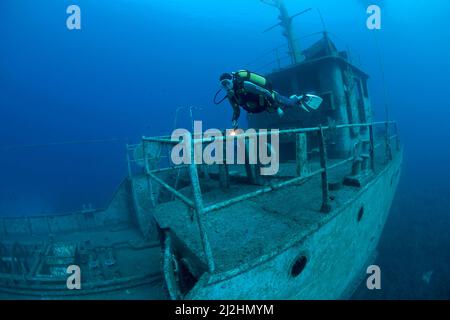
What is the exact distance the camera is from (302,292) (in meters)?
3.03

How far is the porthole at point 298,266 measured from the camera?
2.83 metres

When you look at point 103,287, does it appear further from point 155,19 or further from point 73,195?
point 155,19

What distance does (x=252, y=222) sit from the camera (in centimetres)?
330

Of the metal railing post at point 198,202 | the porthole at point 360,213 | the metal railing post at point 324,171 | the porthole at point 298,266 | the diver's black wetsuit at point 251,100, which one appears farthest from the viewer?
the diver's black wetsuit at point 251,100

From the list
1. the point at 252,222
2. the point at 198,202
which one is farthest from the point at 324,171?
the point at 198,202

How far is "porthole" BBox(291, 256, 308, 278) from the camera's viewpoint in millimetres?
2834

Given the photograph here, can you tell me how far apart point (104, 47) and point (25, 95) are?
41276mm

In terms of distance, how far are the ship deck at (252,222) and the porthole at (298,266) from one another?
1.04 feet

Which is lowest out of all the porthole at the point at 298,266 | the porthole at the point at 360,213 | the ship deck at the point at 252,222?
the porthole at the point at 298,266
